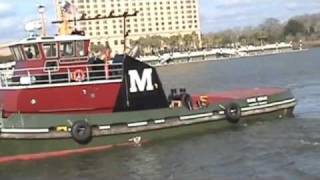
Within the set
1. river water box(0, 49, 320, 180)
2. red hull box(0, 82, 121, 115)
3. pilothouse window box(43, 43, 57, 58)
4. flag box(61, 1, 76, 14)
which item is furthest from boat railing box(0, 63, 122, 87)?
river water box(0, 49, 320, 180)

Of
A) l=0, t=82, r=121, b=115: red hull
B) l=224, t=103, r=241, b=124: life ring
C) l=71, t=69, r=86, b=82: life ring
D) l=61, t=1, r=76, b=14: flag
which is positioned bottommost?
l=224, t=103, r=241, b=124: life ring

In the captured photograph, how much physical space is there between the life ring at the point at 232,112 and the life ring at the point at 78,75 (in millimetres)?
5936

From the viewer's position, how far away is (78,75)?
21219 mm

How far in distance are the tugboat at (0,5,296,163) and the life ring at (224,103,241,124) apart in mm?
1390

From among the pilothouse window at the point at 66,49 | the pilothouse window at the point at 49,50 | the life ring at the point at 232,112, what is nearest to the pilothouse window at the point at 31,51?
the pilothouse window at the point at 49,50

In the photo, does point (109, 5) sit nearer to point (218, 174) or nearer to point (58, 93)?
point (58, 93)

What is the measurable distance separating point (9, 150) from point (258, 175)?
25.0 feet

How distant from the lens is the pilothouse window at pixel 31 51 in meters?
21.3

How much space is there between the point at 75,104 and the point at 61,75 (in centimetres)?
104

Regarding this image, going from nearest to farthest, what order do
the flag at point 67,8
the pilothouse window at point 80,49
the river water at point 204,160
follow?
the river water at point 204,160 < the pilothouse window at point 80,49 < the flag at point 67,8

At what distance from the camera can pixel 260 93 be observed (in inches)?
1060

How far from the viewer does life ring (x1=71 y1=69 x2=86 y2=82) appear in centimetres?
2115

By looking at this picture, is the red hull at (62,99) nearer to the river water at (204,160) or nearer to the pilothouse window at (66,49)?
the pilothouse window at (66,49)

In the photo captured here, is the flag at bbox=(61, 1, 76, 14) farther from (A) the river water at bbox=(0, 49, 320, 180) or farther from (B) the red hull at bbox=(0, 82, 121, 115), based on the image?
(A) the river water at bbox=(0, 49, 320, 180)
